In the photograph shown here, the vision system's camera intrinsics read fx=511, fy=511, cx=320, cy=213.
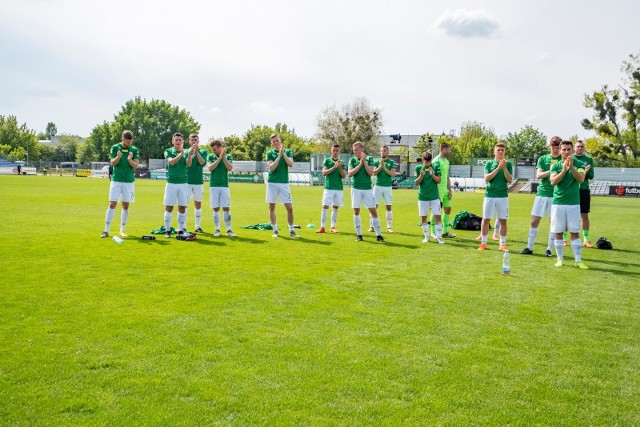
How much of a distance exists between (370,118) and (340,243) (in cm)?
7552

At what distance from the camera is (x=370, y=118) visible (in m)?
85.2

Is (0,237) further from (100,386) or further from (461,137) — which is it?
(461,137)

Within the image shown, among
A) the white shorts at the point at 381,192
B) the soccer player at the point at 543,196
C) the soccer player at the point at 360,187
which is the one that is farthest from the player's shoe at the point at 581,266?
the white shorts at the point at 381,192

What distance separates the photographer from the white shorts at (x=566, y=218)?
946 cm

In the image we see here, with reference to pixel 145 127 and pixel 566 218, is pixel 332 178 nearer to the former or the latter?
pixel 566 218

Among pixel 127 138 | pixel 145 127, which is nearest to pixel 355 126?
pixel 145 127

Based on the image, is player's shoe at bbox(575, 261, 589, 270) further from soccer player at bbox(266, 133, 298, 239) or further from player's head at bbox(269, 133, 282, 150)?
player's head at bbox(269, 133, 282, 150)

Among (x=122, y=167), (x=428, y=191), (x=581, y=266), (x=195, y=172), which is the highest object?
(x=122, y=167)

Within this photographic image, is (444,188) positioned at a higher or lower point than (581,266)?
higher

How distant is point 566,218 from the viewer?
958 centimetres

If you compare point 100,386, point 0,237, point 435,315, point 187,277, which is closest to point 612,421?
point 435,315

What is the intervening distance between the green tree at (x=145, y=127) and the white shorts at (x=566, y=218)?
85274mm

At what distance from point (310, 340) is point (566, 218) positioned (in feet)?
21.7

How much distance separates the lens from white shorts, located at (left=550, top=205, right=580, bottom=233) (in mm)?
9461
